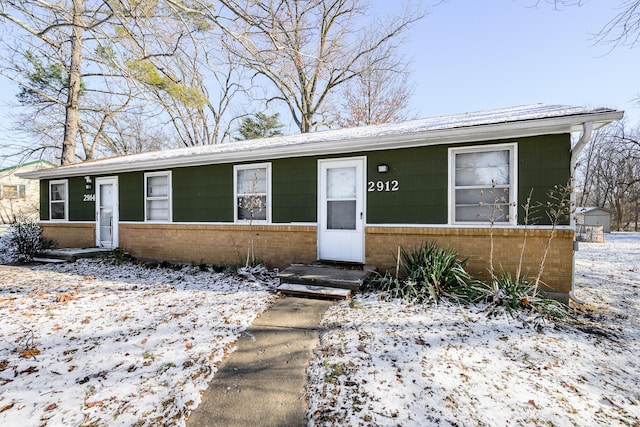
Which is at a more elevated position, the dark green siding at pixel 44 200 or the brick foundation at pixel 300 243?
the dark green siding at pixel 44 200

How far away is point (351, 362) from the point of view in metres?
2.85

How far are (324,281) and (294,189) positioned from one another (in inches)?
92.9

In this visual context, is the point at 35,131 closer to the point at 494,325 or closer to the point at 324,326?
the point at 324,326

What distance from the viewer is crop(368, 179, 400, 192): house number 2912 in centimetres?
560

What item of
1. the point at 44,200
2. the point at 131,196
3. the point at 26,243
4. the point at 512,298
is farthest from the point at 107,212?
the point at 512,298

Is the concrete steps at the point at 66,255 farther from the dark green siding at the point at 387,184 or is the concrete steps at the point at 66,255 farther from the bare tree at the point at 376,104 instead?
the bare tree at the point at 376,104

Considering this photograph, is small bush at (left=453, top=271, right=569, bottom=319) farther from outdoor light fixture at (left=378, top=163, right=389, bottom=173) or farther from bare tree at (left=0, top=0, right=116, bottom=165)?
bare tree at (left=0, top=0, right=116, bottom=165)

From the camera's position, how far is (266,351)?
10.2 ft

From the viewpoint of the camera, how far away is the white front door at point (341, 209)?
233 inches

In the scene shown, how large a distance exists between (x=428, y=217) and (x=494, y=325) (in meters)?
2.18

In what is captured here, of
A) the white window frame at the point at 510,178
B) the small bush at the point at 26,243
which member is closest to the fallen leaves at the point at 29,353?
the white window frame at the point at 510,178

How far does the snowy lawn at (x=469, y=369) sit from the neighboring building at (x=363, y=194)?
57.6 inches

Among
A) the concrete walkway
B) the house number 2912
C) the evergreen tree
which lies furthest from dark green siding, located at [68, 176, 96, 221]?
the evergreen tree

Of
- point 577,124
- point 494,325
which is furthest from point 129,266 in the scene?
point 577,124
